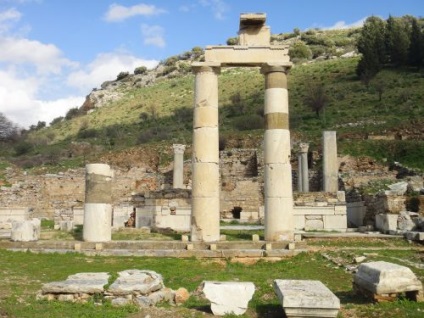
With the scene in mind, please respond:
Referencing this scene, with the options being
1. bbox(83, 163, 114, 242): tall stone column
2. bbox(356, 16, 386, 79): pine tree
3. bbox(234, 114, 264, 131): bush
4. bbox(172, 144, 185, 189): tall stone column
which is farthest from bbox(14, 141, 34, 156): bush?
bbox(356, 16, 386, 79): pine tree

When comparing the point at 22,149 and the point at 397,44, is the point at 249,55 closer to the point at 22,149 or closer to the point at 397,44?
the point at 22,149

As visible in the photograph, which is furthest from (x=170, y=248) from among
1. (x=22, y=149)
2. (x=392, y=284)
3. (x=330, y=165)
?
(x=22, y=149)

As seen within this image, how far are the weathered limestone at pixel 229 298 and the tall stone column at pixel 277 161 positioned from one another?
757 centimetres

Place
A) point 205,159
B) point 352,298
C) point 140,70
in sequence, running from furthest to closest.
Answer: point 140,70
point 205,159
point 352,298

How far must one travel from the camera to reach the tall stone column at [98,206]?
15.3m

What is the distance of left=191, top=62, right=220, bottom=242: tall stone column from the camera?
14.8 metres

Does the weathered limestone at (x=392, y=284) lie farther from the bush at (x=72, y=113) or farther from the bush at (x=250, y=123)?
the bush at (x=72, y=113)

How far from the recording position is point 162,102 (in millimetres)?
72062

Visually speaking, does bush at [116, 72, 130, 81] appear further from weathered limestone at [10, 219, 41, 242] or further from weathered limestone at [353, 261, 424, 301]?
weathered limestone at [353, 261, 424, 301]

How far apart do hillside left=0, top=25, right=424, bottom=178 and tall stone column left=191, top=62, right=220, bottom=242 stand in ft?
72.4

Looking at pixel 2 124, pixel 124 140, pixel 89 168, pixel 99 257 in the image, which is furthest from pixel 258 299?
pixel 2 124

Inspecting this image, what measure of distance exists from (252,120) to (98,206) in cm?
3316

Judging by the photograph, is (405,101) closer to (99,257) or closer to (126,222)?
(126,222)

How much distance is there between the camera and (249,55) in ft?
51.0
